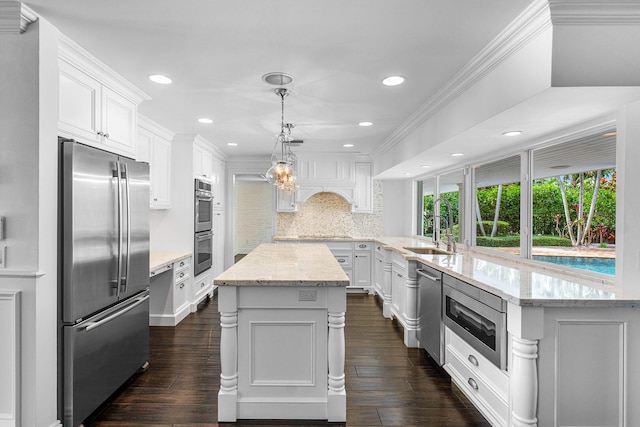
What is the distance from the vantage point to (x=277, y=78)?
2727mm

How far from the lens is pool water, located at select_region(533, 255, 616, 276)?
92.1 inches

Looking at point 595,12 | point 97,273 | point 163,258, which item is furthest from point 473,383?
point 163,258

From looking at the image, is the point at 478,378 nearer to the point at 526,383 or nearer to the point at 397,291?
the point at 526,383

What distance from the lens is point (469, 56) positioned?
2.33 metres

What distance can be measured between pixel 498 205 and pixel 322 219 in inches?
136

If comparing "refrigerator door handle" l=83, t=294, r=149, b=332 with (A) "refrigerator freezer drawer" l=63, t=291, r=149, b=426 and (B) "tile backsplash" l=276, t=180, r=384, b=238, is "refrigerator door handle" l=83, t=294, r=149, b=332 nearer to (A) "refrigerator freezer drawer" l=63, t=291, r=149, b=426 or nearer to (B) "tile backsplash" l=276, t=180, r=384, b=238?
(A) "refrigerator freezer drawer" l=63, t=291, r=149, b=426

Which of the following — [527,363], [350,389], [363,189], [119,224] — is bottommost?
[350,389]

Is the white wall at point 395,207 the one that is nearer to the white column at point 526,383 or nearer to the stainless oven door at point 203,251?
the stainless oven door at point 203,251

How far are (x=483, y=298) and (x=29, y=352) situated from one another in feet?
8.61

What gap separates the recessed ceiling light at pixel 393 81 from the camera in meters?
2.72

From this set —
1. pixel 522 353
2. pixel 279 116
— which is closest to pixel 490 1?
pixel 522 353

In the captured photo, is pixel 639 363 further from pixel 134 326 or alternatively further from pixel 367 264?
pixel 367 264

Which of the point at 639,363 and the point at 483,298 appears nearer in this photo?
the point at 639,363

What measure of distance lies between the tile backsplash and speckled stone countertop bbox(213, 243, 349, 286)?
9.80 feet
